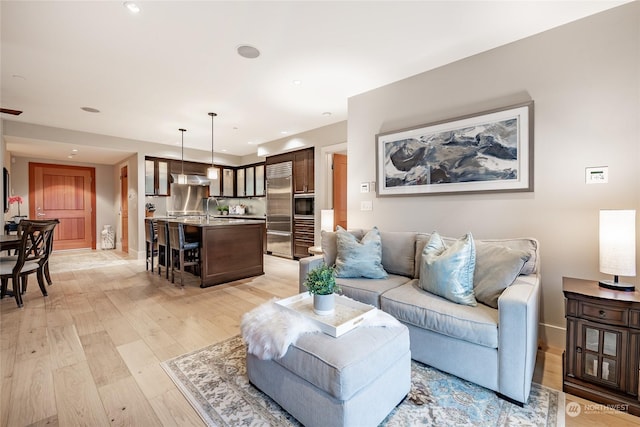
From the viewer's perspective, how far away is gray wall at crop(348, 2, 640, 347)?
2.10 meters

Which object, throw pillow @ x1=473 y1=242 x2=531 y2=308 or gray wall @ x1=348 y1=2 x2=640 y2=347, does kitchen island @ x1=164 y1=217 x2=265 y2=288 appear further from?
throw pillow @ x1=473 y1=242 x2=531 y2=308

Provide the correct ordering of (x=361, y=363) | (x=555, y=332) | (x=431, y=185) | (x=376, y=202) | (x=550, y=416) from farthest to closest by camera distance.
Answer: (x=376, y=202) < (x=431, y=185) < (x=555, y=332) < (x=550, y=416) < (x=361, y=363)

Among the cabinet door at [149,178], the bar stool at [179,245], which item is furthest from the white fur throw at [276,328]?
the cabinet door at [149,178]

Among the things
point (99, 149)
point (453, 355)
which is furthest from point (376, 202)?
point (99, 149)

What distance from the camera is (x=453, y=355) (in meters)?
1.87

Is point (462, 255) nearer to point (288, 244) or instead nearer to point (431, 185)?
point (431, 185)

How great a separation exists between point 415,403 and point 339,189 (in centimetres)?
436

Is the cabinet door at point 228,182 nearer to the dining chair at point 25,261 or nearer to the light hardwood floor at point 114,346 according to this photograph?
the light hardwood floor at point 114,346

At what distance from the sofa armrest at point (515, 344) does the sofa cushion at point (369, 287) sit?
33.3 inches

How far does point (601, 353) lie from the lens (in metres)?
1.69

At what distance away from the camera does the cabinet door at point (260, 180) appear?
743cm

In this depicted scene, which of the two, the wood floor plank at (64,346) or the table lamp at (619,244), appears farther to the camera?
the wood floor plank at (64,346)

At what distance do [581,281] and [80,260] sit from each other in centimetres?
826

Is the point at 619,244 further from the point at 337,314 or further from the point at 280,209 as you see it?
the point at 280,209
